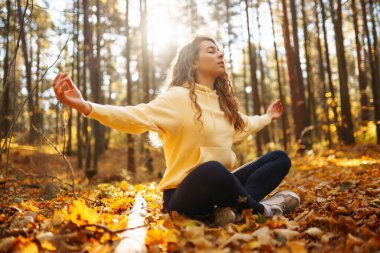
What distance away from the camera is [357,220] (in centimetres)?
257

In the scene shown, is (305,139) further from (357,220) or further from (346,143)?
(357,220)

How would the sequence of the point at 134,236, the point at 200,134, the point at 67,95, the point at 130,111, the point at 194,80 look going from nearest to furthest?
the point at 134,236
the point at 67,95
the point at 130,111
the point at 200,134
the point at 194,80

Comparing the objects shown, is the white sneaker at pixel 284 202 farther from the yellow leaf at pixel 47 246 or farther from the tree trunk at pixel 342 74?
the tree trunk at pixel 342 74

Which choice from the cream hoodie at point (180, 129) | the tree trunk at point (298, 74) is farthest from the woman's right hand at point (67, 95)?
the tree trunk at point (298, 74)

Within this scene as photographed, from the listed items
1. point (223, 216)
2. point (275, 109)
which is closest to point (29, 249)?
point (223, 216)

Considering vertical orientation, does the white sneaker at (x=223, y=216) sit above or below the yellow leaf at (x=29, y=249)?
below

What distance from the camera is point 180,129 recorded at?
9.80ft

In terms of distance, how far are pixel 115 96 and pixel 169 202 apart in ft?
97.2

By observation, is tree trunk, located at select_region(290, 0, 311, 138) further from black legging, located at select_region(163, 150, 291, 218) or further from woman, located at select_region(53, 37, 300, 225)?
black legging, located at select_region(163, 150, 291, 218)

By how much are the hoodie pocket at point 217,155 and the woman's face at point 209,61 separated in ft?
2.65

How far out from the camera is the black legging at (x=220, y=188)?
2508mm

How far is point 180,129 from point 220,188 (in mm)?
708

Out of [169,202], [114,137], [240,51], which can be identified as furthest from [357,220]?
[114,137]

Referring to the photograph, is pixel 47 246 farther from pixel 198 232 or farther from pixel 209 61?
pixel 209 61
